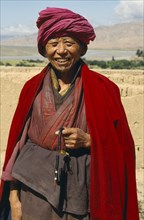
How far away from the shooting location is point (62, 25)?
205 cm

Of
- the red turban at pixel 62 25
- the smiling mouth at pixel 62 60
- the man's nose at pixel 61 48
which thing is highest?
the red turban at pixel 62 25

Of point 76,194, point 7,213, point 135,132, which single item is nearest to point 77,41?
point 76,194

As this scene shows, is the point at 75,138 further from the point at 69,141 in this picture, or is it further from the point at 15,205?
the point at 15,205

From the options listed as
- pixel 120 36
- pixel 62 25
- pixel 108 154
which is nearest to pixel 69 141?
pixel 108 154

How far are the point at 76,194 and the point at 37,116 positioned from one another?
0.38 metres

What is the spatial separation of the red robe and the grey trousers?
0.13 metres

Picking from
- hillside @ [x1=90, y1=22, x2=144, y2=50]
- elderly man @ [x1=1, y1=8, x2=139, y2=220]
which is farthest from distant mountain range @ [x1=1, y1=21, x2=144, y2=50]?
elderly man @ [x1=1, y1=8, x2=139, y2=220]

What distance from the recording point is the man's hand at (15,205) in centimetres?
222

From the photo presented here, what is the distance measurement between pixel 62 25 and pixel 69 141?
1.59 ft

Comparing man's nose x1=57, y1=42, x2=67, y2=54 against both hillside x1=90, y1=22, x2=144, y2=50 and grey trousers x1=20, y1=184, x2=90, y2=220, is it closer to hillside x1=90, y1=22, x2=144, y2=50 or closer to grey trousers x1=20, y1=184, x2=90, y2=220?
grey trousers x1=20, y1=184, x2=90, y2=220

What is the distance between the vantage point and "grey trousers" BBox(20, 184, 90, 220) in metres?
2.10

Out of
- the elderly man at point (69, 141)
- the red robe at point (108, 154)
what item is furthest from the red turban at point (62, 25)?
the red robe at point (108, 154)

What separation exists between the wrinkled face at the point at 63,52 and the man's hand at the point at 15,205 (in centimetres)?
59

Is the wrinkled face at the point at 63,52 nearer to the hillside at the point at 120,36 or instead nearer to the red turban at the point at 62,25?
the red turban at the point at 62,25
